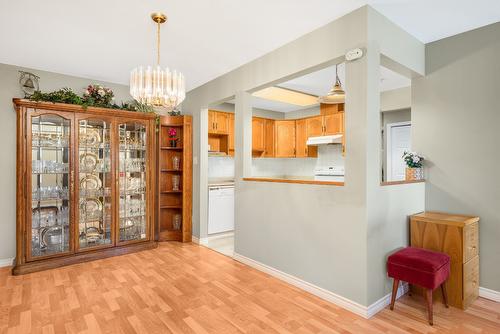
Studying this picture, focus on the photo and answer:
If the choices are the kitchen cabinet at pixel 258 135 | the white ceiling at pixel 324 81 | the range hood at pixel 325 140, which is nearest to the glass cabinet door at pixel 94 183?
the white ceiling at pixel 324 81

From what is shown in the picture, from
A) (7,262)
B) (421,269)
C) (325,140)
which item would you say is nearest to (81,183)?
Result: (7,262)

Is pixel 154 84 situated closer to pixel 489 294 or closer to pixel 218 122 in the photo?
pixel 218 122

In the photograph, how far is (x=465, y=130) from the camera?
2.75m

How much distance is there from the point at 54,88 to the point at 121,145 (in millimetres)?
1205

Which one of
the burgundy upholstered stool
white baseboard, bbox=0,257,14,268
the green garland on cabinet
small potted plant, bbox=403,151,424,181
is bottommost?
white baseboard, bbox=0,257,14,268

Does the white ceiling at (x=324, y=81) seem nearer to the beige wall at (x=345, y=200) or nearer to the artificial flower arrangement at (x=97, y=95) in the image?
the beige wall at (x=345, y=200)

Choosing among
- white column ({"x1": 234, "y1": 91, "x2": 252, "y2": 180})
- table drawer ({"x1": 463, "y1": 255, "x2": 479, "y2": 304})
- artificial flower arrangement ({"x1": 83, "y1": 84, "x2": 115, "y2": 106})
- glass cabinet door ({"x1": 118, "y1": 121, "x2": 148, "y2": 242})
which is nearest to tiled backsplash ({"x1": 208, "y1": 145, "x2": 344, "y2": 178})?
glass cabinet door ({"x1": 118, "y1": 121, "x2": 148, "y2": 242})

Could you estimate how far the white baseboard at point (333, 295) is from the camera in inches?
91.0

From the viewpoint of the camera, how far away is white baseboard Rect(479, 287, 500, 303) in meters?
2.56

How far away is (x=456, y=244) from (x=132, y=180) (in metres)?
4.05

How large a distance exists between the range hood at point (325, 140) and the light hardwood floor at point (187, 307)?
2950 mm

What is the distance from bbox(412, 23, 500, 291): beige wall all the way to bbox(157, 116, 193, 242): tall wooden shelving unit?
10.8 feet

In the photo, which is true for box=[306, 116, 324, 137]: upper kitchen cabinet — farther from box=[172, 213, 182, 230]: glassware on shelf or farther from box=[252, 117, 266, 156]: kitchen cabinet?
box=[172, 213, 182, 230]: glassware on shelf

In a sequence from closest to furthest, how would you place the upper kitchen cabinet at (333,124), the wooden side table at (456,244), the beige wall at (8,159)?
the wooden side table at (456,244), the beige wall at (8,159), the upper kitchen cabinet at (333,124)
